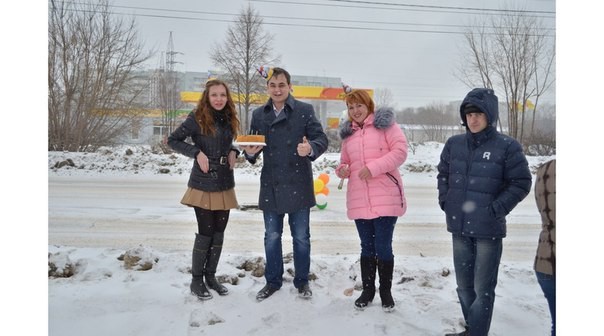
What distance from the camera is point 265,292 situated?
127 inches

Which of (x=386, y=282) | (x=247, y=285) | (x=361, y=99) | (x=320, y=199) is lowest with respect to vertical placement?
(x=247, y=285)

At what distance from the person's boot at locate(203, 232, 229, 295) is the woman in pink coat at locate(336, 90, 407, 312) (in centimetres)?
107

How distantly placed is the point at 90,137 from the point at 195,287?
10.6 m

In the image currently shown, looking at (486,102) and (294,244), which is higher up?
(486,102)

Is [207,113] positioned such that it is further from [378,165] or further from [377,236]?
[377,236]

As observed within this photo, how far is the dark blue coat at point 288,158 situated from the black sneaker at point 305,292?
2.07 feet

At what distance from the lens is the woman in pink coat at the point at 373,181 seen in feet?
9.78

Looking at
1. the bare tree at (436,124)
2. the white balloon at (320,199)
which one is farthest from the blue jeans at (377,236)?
the bare tree at (436,124)

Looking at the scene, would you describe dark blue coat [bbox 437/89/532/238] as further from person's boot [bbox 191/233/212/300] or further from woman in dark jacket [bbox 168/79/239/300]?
person's boot [bbox 191/233/212/300]

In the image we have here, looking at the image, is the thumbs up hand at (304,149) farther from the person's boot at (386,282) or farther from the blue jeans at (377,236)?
the person's boot at (386,282)

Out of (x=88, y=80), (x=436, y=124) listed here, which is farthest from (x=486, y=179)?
(x=436, y=124)

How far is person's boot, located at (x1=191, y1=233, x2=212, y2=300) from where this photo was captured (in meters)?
3.26

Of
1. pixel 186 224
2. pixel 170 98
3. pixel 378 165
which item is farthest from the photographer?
pixel 170 98

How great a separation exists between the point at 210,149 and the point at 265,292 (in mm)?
1191
